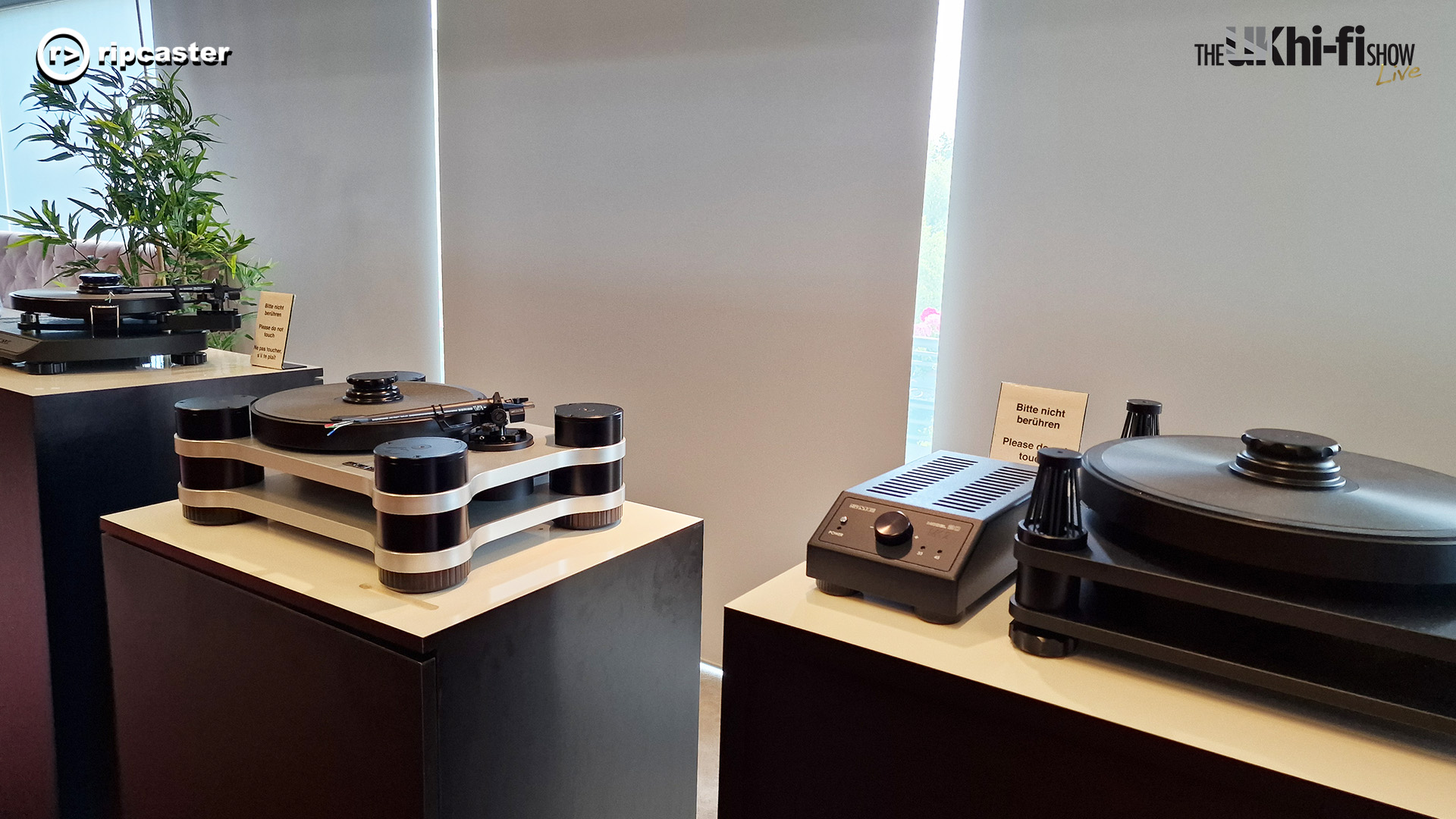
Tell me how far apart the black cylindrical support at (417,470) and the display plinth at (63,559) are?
2.89 feet

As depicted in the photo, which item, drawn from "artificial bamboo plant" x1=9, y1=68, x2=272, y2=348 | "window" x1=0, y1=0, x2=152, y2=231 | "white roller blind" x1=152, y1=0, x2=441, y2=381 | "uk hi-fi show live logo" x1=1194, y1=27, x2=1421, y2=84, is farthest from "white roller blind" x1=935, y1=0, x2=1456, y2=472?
"window" x1=0, y1=0, x2=152, y2=231

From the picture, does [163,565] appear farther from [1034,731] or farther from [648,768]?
[1034,731]

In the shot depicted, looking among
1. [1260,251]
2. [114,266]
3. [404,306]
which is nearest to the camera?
[1260,251]

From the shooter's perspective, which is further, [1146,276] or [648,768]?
[1146,276]

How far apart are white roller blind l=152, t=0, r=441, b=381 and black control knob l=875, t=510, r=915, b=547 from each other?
2.45 m

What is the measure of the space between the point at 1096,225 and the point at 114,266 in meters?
3.78

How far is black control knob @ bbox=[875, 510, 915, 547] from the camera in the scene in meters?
0.82

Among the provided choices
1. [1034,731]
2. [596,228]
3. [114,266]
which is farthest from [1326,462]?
[114,266]

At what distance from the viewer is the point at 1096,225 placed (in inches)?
70.6

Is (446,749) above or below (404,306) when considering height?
below

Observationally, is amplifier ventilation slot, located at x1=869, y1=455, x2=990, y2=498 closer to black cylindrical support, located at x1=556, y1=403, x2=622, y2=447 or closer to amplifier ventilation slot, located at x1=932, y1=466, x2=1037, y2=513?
amplifier ventilation slot, located at x1=932, y1=466, x2=1037, y2=513

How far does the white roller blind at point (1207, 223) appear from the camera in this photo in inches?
60.1

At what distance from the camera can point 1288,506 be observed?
2.23ft

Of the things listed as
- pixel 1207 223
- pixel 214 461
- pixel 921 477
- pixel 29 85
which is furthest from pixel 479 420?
pixel 29 85
